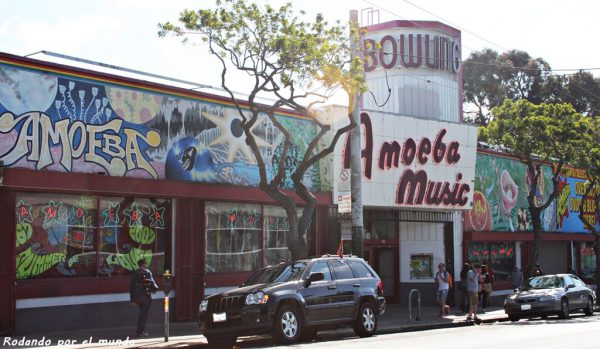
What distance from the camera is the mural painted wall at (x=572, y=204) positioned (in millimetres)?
37688

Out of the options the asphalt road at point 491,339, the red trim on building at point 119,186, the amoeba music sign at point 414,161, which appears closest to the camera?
the asphalt road at point 491,339

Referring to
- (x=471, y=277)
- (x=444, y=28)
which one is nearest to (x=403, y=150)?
(x=471, y=277)

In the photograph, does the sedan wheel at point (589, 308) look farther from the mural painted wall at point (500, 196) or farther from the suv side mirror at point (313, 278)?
the suv side mirror at point (313, 278)

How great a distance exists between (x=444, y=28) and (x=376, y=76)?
3181 millimetres

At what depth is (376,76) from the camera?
30141mm

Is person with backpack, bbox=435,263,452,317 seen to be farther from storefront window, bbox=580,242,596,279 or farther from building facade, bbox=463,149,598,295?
storefront window, bbox=580,242,596,279

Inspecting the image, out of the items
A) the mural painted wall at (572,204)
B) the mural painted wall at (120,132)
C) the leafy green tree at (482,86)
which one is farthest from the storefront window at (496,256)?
the leafy green tree at (482,86)

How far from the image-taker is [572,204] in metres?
38.8

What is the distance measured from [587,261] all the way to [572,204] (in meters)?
4.01

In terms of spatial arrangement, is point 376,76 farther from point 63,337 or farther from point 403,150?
point 63,337

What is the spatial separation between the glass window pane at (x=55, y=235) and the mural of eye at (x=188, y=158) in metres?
2.70

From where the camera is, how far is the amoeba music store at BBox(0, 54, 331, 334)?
56.3ft

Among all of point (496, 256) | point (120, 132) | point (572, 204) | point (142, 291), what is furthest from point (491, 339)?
point (572, 204)

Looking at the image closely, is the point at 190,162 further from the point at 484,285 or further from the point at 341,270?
the point at 484,285
